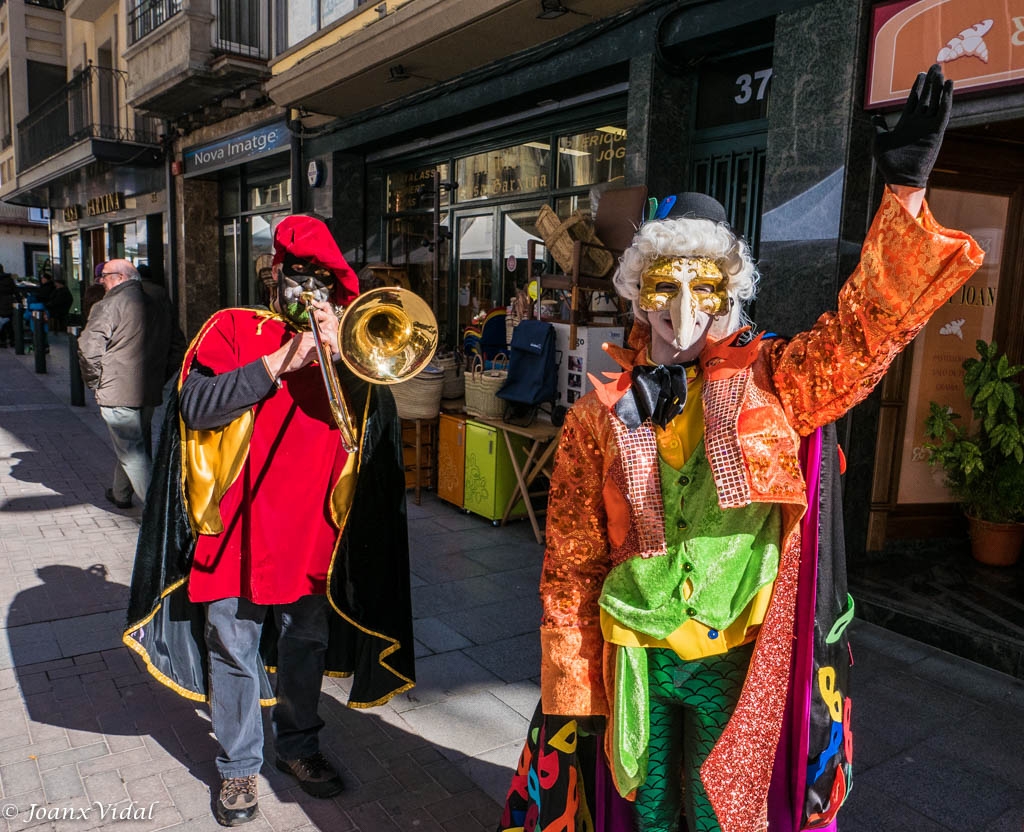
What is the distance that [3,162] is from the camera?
82.3ft

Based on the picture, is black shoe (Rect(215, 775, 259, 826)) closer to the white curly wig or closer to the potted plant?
the white curly wig

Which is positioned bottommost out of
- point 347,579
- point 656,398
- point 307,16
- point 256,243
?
point 347,579

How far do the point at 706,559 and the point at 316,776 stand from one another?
6.14 ft

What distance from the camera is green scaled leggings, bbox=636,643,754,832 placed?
73.2 inches

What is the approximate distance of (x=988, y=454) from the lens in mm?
5105

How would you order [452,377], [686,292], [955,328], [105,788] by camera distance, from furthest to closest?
[452,377] → [955,328] → [105,788] → [686,292]

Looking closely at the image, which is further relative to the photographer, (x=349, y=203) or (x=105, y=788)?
(x=349, y=203)

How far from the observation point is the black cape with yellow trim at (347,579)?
9.39ft

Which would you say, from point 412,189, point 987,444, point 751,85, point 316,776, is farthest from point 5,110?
point 987,444

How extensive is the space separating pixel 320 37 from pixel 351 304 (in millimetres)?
7904

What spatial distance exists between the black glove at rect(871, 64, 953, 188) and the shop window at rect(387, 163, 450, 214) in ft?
25.0

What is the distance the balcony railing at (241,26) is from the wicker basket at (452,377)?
6508 mm

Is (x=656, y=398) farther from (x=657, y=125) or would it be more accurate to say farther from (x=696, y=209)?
(x=657, y=125)

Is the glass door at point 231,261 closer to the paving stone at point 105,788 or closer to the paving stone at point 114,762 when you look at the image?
the paving stone at point 114,762
